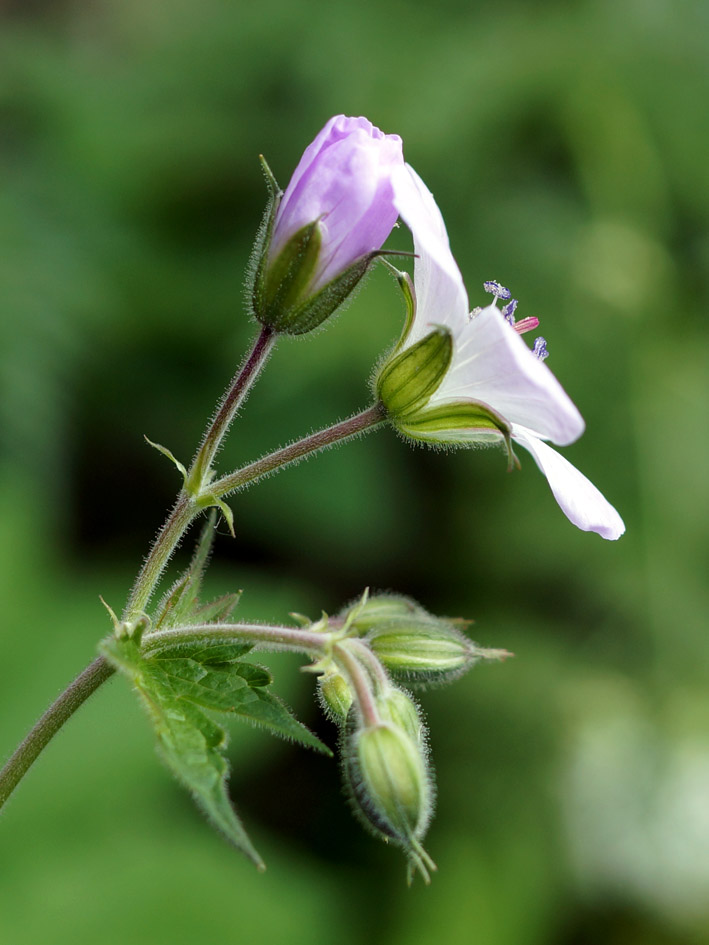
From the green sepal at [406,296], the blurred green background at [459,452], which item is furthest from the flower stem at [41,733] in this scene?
the blurred green background at [459,452]

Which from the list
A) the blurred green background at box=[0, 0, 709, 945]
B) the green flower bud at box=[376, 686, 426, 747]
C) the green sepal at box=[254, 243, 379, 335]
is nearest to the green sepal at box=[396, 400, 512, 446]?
the green sepal at box=[254, 243, 379, 335]

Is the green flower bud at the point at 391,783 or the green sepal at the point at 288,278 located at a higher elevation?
the green sepal at the point at 288,278

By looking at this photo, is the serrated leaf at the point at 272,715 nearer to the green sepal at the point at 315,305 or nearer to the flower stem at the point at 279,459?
the flower stem at the point at 279,459

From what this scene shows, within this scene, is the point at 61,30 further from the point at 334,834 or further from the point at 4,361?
the point at 334,834

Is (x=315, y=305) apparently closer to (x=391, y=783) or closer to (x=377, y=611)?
(x=377, y=611)

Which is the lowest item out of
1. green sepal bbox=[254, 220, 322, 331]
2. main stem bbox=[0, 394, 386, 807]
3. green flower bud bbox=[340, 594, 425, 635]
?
green flower bud bbox=[340, 594, 425, 635]

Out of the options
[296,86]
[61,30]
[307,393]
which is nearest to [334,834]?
[307,393]

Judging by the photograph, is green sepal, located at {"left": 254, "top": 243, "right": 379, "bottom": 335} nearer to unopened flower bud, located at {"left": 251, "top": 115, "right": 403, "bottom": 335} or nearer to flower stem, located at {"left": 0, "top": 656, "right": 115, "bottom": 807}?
unopened flower bud, located at {"left": 251, "top": 115, "right": 403, "bottom": 335}
